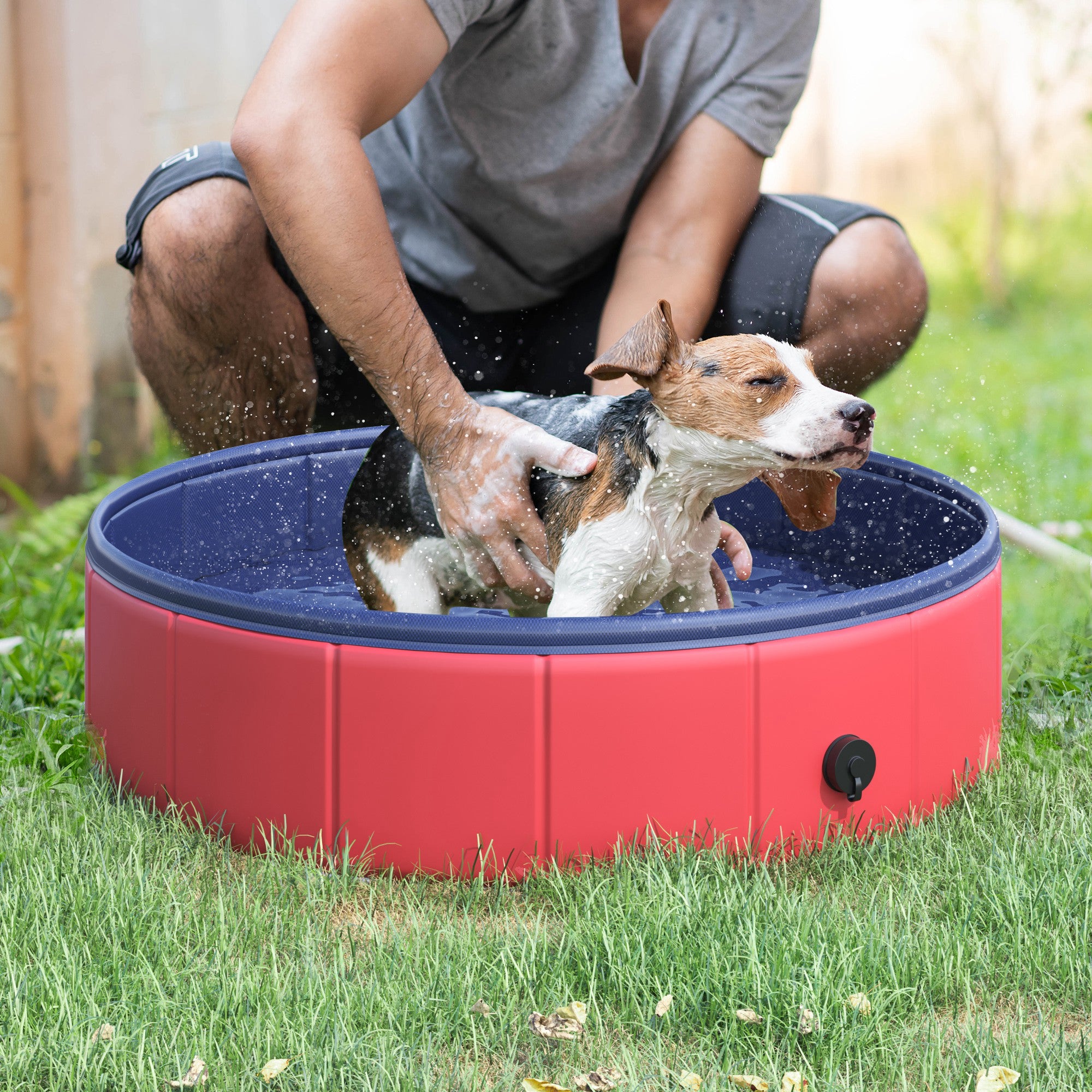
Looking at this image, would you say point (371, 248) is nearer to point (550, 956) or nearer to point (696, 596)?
point (696, 596)

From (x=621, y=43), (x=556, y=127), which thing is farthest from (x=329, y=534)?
(x=621, y=43)

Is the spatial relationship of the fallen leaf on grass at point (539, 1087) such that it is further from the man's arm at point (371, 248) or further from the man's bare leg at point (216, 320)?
the man's bare leg at point (216, 320)

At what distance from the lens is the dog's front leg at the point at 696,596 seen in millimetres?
2623

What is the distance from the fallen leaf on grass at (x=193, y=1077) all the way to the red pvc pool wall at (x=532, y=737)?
569mm

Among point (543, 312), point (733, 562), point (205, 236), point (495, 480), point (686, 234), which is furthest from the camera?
point (543, 312)

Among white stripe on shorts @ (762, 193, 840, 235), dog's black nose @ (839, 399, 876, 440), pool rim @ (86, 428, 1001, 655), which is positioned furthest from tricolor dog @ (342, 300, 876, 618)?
white stripe on shorts @ (762, 193, 840, 235)

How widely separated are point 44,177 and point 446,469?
306cm

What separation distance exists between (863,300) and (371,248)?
1.39 metres

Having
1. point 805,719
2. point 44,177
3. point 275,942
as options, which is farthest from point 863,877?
point 44,177

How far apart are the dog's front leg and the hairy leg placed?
109 centimetres

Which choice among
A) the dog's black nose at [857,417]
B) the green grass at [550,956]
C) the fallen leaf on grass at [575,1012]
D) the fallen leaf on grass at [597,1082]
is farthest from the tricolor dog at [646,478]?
the fallen leaf on grass at [597,1082]

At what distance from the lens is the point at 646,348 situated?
2.29 meters

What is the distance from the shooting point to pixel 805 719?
7.61 ft

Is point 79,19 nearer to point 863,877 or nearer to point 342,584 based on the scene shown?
point 342,584
